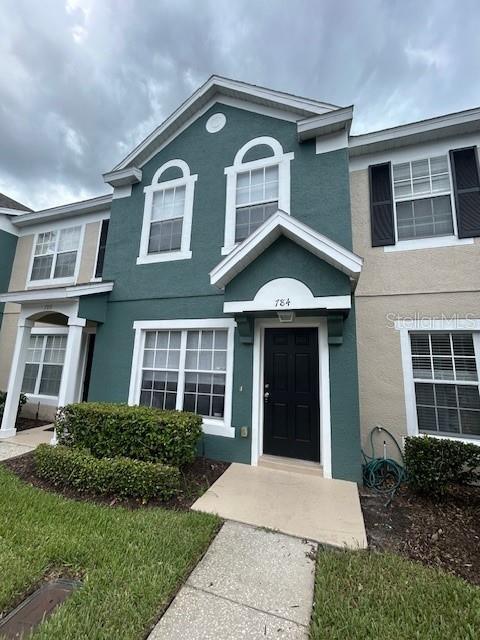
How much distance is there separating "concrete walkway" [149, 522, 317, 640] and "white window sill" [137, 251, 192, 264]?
5519mm

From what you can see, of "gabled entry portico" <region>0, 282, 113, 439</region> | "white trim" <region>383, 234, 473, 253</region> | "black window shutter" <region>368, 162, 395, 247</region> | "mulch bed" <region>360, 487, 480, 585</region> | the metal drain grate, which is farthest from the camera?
"gabled entry portico" <region>0, 282, 113, 439</region>

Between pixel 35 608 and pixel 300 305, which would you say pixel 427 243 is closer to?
pixel 300 305

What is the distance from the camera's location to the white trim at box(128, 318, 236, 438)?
5.90 m

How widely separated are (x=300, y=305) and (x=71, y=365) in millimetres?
5277

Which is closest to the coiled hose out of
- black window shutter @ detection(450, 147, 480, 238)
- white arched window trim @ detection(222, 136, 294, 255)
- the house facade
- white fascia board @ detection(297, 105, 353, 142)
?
the house facade

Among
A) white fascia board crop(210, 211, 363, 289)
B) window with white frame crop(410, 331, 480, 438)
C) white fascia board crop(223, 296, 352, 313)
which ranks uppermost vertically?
white fascia board crop(210, 211, 363, 289)

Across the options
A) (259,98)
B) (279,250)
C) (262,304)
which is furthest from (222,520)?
(259,98)

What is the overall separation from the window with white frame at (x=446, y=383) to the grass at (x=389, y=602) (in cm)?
309

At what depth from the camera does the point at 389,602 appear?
2.44 m

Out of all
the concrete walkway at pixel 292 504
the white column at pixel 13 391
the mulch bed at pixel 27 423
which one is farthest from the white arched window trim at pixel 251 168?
the mulch bed at pixel 27 423

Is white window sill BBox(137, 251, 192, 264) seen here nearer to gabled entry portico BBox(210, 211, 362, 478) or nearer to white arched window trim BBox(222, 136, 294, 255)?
white arched window trim BBox(222, 136, 294, 255)

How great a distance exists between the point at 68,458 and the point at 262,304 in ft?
13.7

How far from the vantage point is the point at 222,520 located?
3.74 metres

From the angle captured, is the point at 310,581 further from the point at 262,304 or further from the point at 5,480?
the point at 5,480
